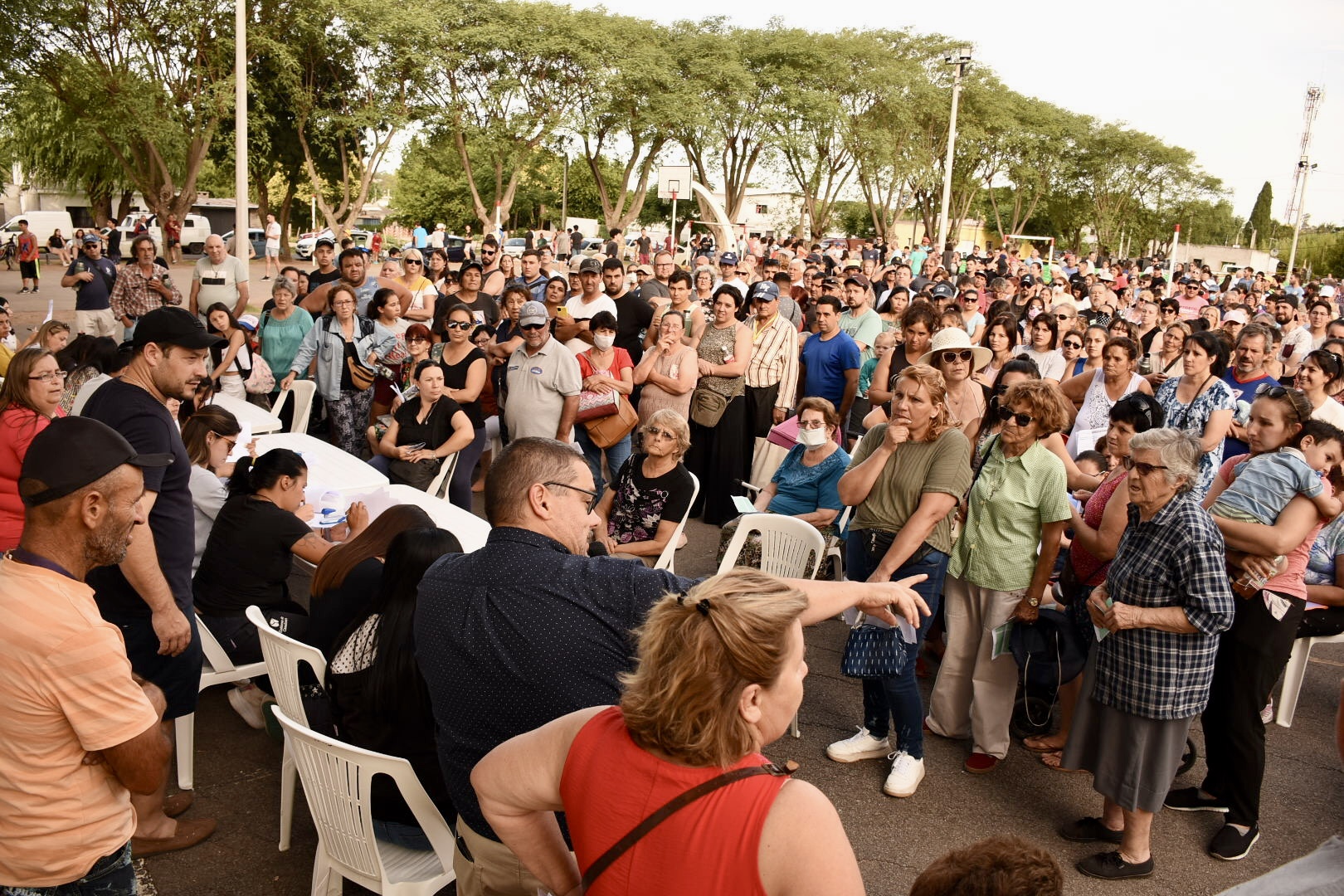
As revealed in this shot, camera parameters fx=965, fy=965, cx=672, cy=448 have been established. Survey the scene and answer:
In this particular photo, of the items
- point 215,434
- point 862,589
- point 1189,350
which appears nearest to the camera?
point 862,589

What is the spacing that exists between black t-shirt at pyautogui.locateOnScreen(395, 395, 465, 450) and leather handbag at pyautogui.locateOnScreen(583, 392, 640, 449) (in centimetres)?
104

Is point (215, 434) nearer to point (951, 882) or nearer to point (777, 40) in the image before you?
point (951, 882)

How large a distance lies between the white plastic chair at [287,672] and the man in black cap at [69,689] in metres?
0.90

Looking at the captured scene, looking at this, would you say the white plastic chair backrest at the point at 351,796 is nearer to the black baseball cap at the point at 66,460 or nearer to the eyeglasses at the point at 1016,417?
the black baseball cap at the point at 66,460

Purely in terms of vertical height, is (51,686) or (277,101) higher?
(277,101)

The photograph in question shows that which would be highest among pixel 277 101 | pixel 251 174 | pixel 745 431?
pixel 277 101

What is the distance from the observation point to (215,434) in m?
5.07

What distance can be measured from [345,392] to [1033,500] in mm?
A: 5359

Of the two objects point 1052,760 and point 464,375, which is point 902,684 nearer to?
point 1052,760

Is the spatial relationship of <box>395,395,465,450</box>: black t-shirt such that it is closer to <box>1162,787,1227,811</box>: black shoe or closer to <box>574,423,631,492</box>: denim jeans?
<box>574,423,631,492</box>: denim jeans

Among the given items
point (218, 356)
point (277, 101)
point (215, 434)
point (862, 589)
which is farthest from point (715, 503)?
point (277, 101)

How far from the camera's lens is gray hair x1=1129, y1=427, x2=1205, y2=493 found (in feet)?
10.8

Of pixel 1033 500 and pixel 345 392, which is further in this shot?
pixel 345 392

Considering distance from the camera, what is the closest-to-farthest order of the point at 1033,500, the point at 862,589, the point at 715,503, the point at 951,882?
the point at 951,882, the point at 862,589, the point at 1033,500, the point at 715,503
